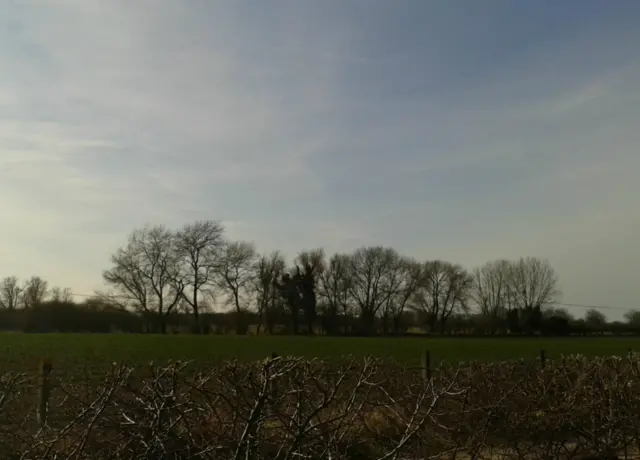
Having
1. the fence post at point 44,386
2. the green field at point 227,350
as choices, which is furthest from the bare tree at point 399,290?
the fence post at point 44,386

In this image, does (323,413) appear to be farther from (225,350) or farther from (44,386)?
(225,350)

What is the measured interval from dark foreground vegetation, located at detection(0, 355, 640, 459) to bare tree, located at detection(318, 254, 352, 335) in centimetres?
7008

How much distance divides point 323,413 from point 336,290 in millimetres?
76969

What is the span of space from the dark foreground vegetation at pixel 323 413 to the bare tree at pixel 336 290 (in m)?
70.1

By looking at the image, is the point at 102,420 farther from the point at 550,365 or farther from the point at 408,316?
the point at 408,316

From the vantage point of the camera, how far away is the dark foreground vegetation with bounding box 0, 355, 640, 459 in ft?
11.7

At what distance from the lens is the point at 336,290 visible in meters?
81.8

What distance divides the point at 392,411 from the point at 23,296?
78.7m

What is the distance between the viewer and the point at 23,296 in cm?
7675

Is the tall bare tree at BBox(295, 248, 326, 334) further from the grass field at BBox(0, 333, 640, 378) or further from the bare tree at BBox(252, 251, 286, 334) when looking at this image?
the grass field at BBox(0, 333, 640, 378)

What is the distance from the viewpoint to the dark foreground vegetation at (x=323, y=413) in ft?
11.7

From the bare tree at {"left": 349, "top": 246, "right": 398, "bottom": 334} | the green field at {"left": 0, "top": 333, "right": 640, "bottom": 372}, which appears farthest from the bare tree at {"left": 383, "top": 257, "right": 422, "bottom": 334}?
the green field at {"left": 0, "top": 333, "right": 640, "bottom": 372}

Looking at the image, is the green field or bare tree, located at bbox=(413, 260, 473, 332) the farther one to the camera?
bare tree, located at bbox=(413, 260, 473, 332)

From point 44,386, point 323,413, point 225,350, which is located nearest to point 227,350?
point 225,350
